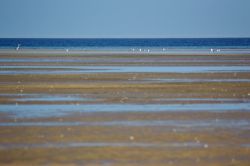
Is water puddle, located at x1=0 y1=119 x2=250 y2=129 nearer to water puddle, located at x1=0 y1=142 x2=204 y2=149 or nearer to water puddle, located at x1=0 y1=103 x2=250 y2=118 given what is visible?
water puddle, located at x1=0 y1=103 x2=250 y2=118

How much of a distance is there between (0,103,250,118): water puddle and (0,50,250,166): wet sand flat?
0.03m

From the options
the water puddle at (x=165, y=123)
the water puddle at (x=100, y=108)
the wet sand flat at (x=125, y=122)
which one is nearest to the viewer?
the wet sand flat at (x=125, y=122)

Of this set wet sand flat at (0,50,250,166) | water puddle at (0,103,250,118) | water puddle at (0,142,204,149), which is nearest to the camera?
wet sand flat at (0,50,250,166)

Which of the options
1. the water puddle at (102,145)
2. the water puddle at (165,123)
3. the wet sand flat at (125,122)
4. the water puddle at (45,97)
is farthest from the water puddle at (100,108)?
the water puddle at (102,145)

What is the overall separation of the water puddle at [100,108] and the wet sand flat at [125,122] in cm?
3

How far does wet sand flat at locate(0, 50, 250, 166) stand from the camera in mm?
15234

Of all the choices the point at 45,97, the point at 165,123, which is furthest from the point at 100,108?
the point at 45,97

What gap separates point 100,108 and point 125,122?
355cm

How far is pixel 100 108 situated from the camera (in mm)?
23812

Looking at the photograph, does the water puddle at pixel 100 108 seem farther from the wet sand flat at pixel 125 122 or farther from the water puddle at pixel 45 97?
the water puddle at pixel 45 97

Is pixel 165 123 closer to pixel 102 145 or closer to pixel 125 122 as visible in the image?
pixel 125 122

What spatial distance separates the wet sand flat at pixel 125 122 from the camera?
1523 cm

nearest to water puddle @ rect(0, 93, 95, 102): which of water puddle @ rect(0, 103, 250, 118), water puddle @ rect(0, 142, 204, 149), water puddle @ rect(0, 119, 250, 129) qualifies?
water puddle @ rect(0, 103, 250, 118)

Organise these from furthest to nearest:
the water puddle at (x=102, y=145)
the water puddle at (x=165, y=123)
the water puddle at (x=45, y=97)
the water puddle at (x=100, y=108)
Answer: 1. the water puddle at (x=45, y=97)
2. the water puddle at (x=100, y=108)
3. the water puddle at (x=165, y=123)
4. the water puddle at (x=102, y=145)
